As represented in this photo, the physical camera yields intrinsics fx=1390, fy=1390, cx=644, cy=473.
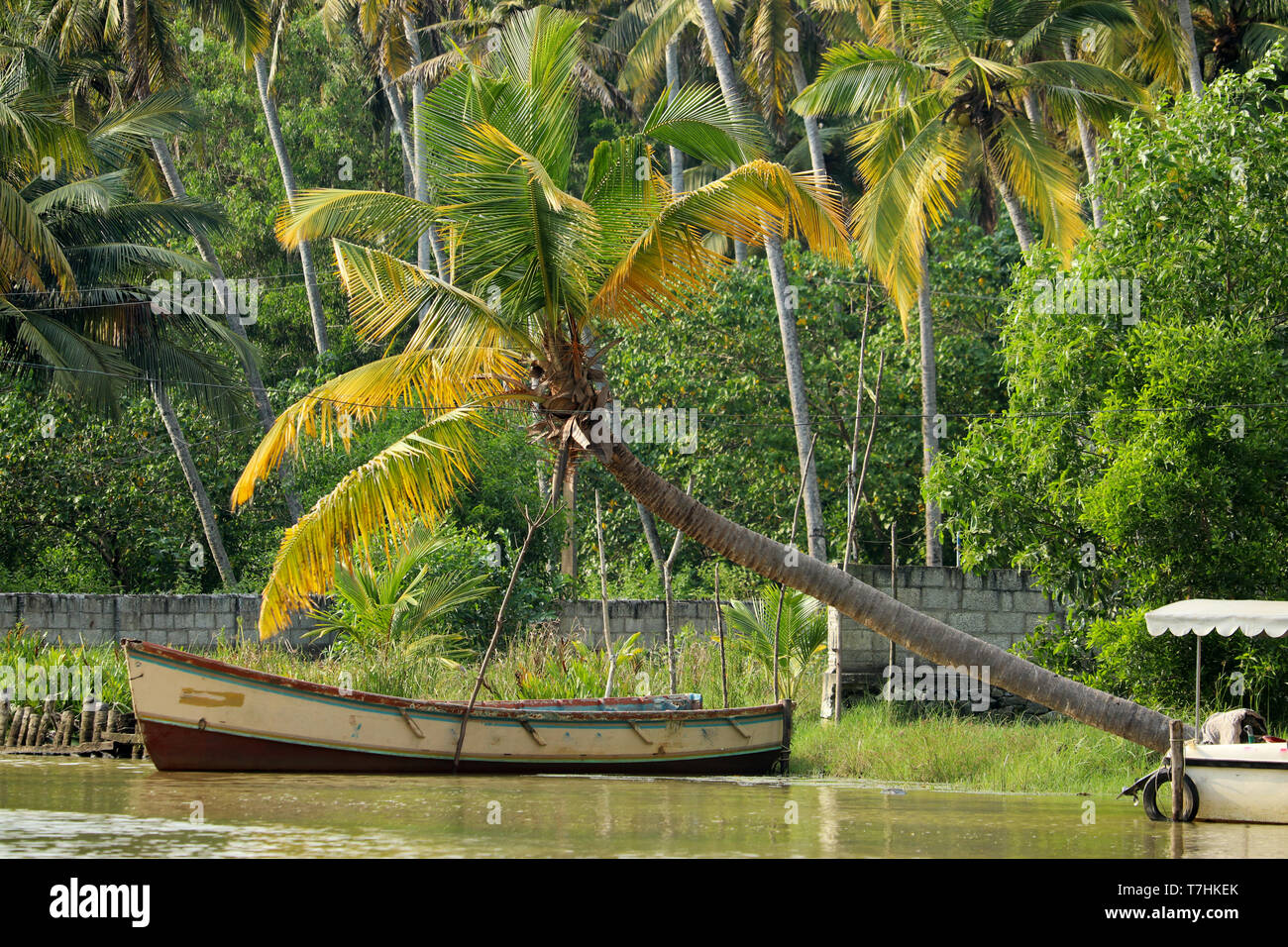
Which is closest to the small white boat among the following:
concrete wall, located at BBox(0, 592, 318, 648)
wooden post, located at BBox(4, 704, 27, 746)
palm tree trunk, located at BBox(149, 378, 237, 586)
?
wooden post, located at BBox(4, 704, 27, 746)

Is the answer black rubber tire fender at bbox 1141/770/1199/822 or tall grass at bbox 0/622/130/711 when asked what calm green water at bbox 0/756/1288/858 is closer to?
black rubber tire fender at bbox 1141/770/1199/822

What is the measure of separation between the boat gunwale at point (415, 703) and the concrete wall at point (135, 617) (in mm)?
6300

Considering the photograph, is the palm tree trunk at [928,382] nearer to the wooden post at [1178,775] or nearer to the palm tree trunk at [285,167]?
the wooden post at [1178,775]

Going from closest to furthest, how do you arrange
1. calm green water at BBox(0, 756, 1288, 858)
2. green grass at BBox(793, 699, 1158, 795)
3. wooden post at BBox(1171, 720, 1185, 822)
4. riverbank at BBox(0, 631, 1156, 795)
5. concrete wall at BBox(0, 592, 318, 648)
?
calm green water at BBox(0, 756, 1288, 858), wooden post at BBox(1171, 720, 1185, 822), green grass at BBox(793, 699, 1158, 795), riverbank at BBox(0, 631, 1156, 795), concrete wall at BBox(0, 592, 318, 648)

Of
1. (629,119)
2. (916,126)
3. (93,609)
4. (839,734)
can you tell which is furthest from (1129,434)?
(629,119)

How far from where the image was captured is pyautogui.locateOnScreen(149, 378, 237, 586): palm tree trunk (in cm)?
2476

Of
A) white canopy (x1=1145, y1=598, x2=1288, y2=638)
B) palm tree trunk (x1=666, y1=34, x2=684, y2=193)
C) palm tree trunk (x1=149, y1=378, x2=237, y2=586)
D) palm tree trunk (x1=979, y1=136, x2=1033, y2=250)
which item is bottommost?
white canopy (x1=1145, y1=598, x2=1288, y2=638)

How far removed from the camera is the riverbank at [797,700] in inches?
577

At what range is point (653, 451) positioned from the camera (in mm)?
27469

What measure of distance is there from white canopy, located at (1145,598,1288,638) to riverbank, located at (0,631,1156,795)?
7.59ft

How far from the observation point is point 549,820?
11586 mm

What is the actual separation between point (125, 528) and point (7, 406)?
120 inches

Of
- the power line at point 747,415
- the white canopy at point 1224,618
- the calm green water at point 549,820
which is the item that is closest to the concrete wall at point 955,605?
the power line at point 747,415
